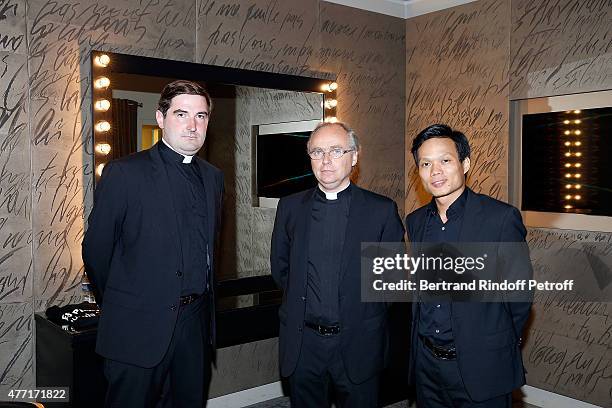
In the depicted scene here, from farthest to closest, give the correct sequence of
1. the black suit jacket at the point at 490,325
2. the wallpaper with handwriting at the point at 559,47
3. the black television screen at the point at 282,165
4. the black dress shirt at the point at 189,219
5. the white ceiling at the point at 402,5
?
the white ceiling at the point at 402,5
the black television screen at the point at 282,165
the wallpaper with handwriting at the point at 559,47
the black dress shirt at the point at 189,219
the black suit jacket at the point at 490,325

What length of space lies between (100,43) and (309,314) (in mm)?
1926

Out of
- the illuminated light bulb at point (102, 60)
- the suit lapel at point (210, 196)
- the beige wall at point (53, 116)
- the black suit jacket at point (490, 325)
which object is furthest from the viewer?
the illuminated light bulb at point (102, 60)

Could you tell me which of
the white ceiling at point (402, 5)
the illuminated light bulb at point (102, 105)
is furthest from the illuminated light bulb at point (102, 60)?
the white ceiling at point (402, 5)

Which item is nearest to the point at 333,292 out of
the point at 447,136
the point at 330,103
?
the point at 447,136

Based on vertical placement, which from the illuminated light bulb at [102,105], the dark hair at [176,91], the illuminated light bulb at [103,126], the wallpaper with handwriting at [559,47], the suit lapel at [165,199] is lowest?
the suit lapel at [165,199]

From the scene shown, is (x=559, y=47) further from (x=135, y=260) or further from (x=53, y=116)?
(x=53, y=116)

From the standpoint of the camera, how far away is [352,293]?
2.28 meters

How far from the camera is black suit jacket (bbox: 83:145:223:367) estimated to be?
2.18 meters

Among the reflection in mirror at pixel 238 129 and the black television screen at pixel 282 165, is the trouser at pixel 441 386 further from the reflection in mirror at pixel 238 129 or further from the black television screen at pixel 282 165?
the black television screen at pixel 282 165

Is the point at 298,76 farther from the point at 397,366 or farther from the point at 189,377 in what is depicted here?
the point at 189,377

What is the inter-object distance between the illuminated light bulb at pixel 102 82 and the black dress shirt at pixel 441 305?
194 centimetres

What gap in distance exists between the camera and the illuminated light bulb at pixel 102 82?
9.97 ft

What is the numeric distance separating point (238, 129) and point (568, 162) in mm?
2146

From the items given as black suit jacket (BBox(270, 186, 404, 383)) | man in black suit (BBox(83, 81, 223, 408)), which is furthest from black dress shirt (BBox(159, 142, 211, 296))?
black suit jacket (BBox(270, 186, 404, 383))
